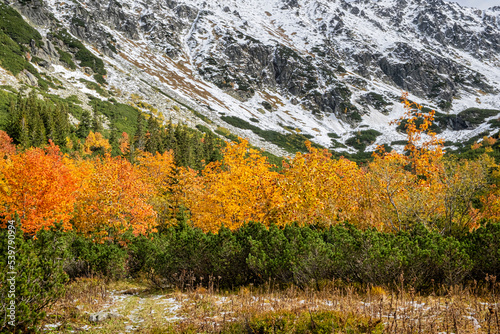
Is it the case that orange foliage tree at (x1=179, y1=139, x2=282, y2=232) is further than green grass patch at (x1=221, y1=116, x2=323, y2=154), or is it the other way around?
green grass patch at (x1=221, y1=116, x2=323, y2=154)

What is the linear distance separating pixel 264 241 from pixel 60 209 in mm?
15468

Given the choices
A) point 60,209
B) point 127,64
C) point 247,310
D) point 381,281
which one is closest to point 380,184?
point 381,281

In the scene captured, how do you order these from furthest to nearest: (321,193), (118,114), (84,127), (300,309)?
(118,114) < (84,127) < (321,193) < (300,309)

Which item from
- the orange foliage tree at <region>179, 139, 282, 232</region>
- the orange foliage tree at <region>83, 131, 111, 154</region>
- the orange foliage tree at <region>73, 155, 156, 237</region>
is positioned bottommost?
the orange foliage tree at <region>83, 131, 111, 154</region>

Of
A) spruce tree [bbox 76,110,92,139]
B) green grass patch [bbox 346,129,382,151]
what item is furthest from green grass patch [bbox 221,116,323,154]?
spruce tree [bbox 76,110,92,139]

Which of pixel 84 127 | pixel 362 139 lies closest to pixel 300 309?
pixel 84 127

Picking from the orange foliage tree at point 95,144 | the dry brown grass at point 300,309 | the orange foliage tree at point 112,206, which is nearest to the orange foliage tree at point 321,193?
the dry brown grass at point 300,309

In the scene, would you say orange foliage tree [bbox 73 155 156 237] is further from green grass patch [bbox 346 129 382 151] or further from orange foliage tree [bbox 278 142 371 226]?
green grass patch [bbox 346 129 382 151]

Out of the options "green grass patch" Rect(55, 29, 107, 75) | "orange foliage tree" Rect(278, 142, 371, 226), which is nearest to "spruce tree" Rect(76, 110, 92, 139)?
"green grass patch" Rect(55, 29, 107, 75)

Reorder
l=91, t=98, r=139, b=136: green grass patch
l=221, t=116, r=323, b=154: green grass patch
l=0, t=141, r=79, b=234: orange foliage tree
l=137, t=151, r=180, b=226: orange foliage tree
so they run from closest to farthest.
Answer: l=0, t=141, r=79, b=234: orange foliage tree < l=137, t=151, r=180, b=226: orange foliage tree < l=91, t=98, r=139, b=136: green grass patch < l=221, t=116, r=323, b=154: green grass patch

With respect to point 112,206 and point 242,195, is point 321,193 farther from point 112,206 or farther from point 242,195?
point 112,206

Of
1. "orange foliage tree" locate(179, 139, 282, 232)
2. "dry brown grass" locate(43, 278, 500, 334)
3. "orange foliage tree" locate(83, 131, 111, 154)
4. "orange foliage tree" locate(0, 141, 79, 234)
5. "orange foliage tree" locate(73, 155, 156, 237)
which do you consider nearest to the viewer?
"dry brown grass" locate(43, 278, 500, 334)

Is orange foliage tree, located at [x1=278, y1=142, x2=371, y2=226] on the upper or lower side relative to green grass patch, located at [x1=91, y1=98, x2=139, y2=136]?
upper

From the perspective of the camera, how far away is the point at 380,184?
11.6 metres
